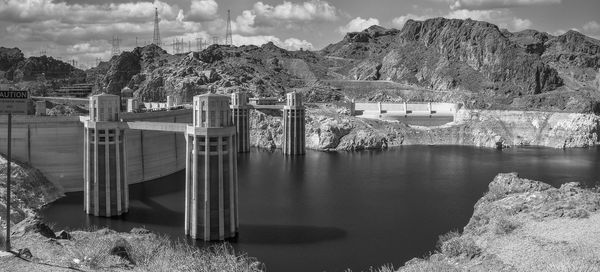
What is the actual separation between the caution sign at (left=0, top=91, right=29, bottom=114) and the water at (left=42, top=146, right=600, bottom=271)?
19.7 meters

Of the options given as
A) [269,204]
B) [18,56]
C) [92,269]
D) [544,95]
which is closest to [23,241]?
[92,269]

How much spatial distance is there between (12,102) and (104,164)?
1171 inches

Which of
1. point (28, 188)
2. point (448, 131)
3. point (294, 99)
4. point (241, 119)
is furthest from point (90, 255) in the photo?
point (448, 131)

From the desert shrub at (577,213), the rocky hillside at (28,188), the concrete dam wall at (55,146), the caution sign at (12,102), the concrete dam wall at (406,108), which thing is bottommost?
the rocky hillside at (28,188)

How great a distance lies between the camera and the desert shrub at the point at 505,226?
28.5m

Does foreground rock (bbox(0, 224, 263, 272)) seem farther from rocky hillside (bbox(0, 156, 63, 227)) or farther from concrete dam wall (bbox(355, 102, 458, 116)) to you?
concrete dam wall (bbox(355, 102, 458, 116))

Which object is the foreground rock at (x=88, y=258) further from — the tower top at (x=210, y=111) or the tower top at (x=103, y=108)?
the tower top at (x=103, y=108)

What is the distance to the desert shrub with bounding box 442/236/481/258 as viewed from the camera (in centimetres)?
2613

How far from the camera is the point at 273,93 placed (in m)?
139

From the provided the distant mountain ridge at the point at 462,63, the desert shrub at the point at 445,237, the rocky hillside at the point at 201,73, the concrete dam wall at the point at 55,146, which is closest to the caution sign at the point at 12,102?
the desert shrub at the point at 445,237

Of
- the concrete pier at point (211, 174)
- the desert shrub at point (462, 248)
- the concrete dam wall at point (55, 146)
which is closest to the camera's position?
the desert shrub at point (462, 248)

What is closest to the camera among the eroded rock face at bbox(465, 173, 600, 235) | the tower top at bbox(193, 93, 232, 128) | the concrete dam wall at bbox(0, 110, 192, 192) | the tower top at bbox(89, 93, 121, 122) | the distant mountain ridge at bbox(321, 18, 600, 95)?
the eroded rock face at bbox(465, 173, 600, 235)

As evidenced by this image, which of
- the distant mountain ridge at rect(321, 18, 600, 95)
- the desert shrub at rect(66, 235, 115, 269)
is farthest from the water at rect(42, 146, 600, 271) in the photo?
the distant mountain ridge at rect(321, 18, 600, 95)

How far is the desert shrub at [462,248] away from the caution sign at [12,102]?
20257 mm
